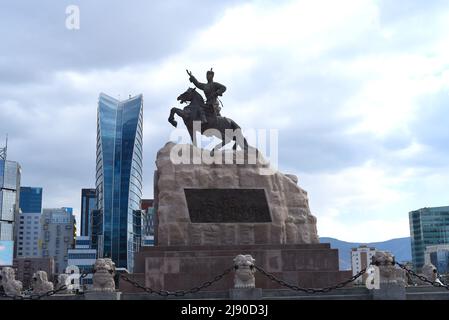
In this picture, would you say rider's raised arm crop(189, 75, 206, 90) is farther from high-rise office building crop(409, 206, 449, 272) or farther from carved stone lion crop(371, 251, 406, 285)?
high-rise office building crop(409, 206, 449, 272)

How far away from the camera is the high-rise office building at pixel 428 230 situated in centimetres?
11781

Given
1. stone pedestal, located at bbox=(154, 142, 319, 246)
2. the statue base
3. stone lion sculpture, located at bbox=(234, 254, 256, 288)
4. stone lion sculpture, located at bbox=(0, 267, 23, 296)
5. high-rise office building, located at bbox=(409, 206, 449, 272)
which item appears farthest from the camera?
high-rise office building, located at bbox=(409, 206, 449, 272)

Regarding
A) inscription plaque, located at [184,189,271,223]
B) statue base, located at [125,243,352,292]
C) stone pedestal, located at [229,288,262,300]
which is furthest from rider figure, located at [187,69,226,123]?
stone pedestal, located at [229,288,262,300]

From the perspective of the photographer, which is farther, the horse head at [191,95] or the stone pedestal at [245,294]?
the horse head at [191,95]

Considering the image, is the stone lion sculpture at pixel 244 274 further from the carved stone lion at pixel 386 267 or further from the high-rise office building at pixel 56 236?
the high-rise office building at pixel 56 236

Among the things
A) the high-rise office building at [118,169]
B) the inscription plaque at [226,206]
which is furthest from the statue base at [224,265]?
the high-rise office building at [118,169]

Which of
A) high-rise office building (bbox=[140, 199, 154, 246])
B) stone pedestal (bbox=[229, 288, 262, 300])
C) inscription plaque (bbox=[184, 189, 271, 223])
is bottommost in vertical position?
stone pedestal (bbox=[229, 288, 262, 300])

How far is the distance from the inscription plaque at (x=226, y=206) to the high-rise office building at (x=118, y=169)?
353 feet

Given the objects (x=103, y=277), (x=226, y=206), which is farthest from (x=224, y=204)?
(x=103, y=277)

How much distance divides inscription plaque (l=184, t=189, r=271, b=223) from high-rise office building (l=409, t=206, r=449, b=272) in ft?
342

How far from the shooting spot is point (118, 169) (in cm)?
12800

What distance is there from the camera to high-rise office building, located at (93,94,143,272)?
12738 cm

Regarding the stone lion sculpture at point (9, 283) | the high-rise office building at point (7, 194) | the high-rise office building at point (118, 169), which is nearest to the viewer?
the stone lion sculpture at point (9, 283)
